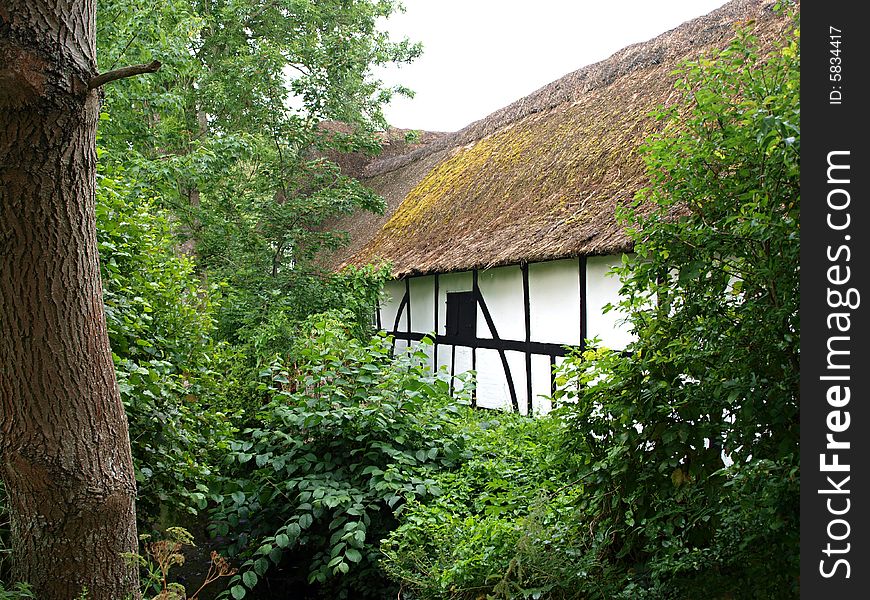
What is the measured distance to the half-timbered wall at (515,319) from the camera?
7562mm

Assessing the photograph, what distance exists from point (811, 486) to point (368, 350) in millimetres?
3574

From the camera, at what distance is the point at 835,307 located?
2.16 meters

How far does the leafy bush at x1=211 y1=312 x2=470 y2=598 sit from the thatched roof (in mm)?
2759

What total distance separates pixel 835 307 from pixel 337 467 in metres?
3.41

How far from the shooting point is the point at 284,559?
495cm

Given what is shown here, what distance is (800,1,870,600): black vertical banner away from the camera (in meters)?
2.11

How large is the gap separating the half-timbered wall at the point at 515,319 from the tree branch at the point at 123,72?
4463 millimetres

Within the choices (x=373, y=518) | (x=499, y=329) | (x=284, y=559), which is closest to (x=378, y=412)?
(x=373, y=518)

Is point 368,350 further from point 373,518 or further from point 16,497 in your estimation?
point 16,497

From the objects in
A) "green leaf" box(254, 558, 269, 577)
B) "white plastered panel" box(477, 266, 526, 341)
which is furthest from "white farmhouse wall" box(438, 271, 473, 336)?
"green leaf" box(254, 558, 269, 577)

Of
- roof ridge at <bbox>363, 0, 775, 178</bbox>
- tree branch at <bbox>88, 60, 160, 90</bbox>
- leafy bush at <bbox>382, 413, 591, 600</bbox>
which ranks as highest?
roof ridge at <bbox>363, 0, 775, 178</bbox>

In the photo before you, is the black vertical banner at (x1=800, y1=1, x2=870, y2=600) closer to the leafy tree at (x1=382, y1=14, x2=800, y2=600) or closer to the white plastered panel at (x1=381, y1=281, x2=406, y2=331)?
the leafy tree at (x1=382, y1=14, x2=800, y2=600)

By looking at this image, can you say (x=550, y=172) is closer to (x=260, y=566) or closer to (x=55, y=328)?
(x=260, y=566)

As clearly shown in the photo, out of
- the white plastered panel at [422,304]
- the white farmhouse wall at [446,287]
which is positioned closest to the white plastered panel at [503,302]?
the white farmhouse wall at [446,287]
